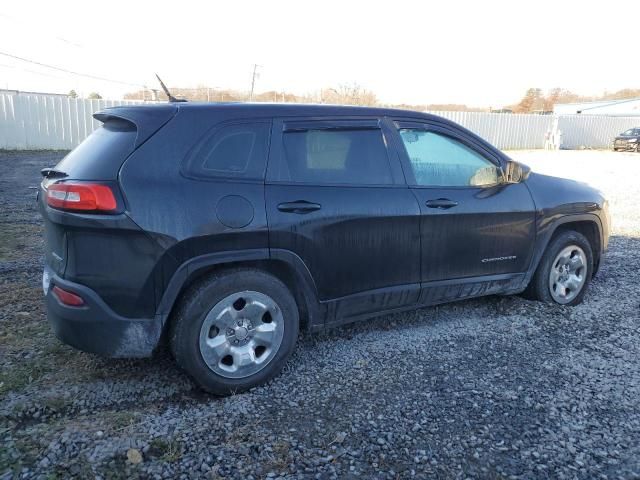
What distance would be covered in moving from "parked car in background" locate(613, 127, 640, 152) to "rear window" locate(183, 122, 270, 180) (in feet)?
108

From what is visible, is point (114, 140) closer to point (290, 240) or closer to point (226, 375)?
point (290, 240)

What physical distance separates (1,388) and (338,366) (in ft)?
7.00

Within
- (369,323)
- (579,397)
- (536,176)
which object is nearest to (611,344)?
(579,397)

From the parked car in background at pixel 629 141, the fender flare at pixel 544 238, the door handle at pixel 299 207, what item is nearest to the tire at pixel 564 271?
the fender flare at pixel 544 238

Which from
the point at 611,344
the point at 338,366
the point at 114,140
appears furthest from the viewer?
the point at 611,344

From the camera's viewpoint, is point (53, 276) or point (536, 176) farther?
point (536, 176)

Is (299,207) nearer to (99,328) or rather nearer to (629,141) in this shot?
(99,328)

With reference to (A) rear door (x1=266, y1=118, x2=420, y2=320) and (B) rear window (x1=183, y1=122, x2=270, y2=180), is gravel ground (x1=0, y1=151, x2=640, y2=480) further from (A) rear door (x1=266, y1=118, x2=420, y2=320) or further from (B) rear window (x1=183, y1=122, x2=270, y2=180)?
(B) rear window (x1=183, y1=122, x2=270, y2=180)

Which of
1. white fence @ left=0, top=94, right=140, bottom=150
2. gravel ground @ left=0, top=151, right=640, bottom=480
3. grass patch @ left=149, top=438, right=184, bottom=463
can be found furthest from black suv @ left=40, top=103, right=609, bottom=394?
white fence @ left=0, top=94, right=140, bottom=150

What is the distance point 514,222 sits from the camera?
4.22 m

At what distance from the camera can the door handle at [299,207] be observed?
10.5 ft

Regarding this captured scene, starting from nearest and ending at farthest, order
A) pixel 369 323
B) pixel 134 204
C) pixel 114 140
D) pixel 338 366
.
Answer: pixel 134 204
pixel 114 140
pixel 338 366
pixel 369 323

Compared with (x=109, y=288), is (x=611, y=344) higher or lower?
lower

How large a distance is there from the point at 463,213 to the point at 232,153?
1.84 m
